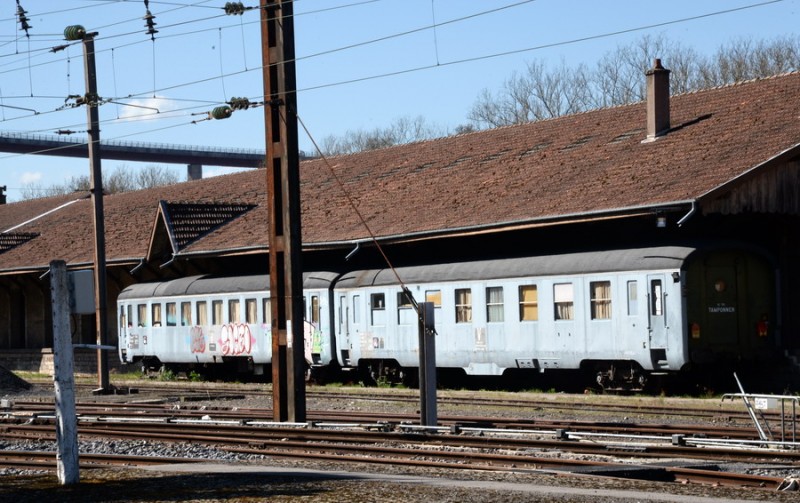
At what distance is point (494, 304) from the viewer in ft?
88.8

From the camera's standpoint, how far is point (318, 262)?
34.5 m

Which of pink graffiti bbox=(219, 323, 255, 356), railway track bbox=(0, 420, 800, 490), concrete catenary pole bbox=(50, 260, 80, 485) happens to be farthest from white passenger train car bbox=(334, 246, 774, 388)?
concrete catenary pole bbox=(50, 260, 80, 485)

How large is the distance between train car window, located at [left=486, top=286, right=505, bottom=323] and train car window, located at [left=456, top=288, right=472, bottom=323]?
1.80ft

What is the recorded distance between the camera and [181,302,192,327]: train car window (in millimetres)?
36062

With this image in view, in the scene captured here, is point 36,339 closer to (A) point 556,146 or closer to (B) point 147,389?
(B) point 147,389

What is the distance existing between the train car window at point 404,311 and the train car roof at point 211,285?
9.40 ft

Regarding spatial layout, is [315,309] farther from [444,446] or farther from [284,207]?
[444,446]

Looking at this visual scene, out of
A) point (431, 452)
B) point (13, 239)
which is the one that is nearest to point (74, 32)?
point (431, 452)

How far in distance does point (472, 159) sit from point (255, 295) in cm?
724

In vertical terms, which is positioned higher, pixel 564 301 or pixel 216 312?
pixel 564 301

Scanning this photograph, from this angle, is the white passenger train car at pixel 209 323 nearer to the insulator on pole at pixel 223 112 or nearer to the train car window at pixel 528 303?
the train car window at pixel 528 303

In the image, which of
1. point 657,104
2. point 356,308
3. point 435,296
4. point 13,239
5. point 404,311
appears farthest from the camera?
point 13,239

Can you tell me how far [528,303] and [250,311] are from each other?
9681 mm

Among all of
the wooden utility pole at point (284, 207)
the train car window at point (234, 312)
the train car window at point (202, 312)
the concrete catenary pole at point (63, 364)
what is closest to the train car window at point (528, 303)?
the wooden utility pole at point (284, 207)
